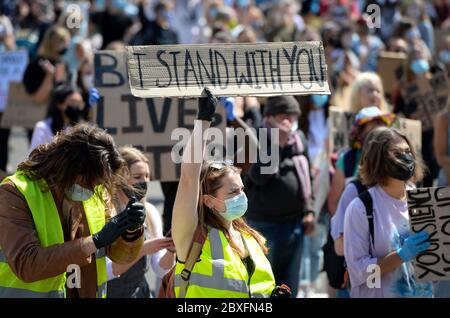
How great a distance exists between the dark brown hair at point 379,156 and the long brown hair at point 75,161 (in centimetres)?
158

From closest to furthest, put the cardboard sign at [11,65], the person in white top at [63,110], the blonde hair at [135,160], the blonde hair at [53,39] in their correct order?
the blonde hair at [135,160], the person in white top at [63,110], the blonde hair at [53,39], the cardboard sign at [11,65]

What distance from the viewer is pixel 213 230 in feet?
15.1

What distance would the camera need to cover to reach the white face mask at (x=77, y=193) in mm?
4328

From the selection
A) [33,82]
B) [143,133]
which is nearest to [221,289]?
[143,133]

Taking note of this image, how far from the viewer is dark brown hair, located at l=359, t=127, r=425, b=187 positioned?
5398mm

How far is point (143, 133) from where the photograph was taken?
656cm

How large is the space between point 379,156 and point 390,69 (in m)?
4.51

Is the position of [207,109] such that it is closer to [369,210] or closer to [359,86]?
[369,210]

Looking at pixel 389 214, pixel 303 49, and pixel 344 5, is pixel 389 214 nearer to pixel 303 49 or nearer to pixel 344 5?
Answer: pixel 303 49

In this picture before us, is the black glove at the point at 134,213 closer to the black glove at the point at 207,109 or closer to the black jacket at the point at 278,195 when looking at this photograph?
the black glove at the point at 207,109

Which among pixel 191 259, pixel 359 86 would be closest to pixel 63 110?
pixel 359 86

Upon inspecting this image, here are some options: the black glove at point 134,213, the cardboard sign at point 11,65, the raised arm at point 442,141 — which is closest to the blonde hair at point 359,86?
the raised arm at point 442,141

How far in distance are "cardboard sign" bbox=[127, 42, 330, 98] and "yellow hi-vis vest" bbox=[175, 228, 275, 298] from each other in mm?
643

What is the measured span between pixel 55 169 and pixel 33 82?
5891 mm
